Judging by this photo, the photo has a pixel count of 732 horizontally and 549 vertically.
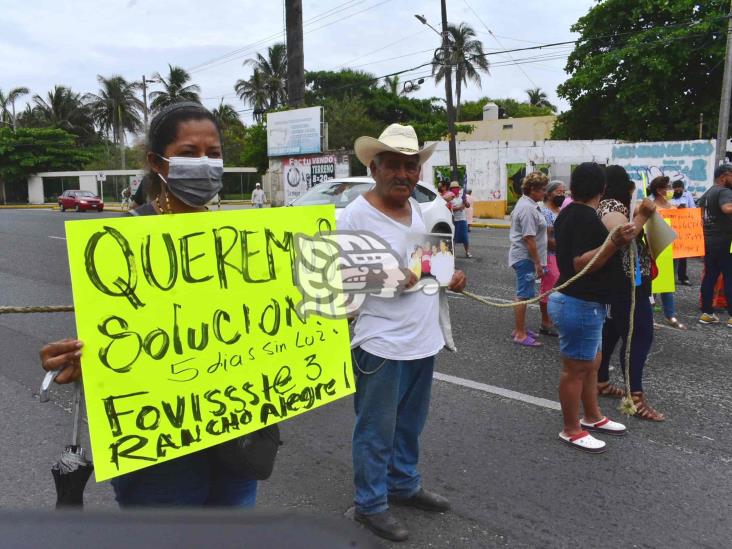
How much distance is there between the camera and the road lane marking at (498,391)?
4.37m

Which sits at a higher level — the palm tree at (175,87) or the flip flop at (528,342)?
the palm tree at (175,87)

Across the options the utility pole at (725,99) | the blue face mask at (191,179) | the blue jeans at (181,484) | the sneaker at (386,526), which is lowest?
the sneaker at (386,526)

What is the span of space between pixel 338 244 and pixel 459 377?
9.95ft

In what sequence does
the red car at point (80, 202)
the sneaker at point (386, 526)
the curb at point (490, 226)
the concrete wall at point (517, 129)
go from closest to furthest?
the sneaker at point (386, 526), the curb at point (490, 226), the red car at point (80, 202), the concrete wall at point (517, 129)

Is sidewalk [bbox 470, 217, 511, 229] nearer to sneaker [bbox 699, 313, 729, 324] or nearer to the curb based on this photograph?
the curb

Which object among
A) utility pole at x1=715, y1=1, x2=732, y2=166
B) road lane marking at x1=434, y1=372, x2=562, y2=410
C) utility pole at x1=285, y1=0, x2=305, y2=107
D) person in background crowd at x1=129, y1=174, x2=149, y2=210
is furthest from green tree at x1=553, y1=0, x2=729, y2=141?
person in background crowd at x1=129, y1=174, x2=149, y2=210

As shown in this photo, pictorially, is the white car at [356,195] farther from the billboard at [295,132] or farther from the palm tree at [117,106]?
the palm tree at [117,106]

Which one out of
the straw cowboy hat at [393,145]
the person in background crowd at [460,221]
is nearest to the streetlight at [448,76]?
the person in background crowd at [460,221]

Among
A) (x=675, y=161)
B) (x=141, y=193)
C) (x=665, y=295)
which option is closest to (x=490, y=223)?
(x=675, y=161)

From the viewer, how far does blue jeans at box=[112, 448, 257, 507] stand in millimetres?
1662

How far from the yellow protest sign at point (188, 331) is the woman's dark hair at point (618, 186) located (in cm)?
283

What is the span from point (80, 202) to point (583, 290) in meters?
32.9

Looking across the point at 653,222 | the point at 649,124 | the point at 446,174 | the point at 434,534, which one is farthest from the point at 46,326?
the point at 649,124

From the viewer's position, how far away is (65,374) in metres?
1.53
